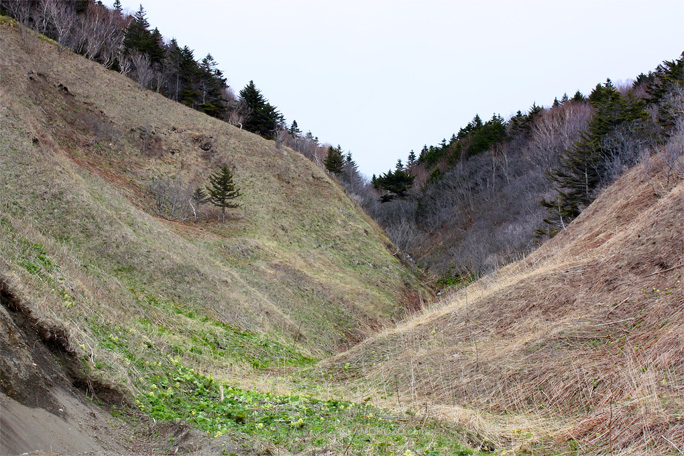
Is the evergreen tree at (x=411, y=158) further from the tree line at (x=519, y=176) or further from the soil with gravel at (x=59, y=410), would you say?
the soil with gravel at (x=59, y=410)

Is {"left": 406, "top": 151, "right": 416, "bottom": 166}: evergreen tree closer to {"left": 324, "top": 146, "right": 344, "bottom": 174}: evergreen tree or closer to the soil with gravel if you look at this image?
{"left": 324, "top": 146, "right": 344, "bottom": 174}: evergreen tree

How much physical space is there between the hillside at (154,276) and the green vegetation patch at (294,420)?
0.16 ft

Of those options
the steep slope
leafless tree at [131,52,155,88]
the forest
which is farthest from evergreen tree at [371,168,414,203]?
the steep slope

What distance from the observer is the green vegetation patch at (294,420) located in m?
5.34

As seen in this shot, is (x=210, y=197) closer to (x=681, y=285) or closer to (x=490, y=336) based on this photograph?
(x=490, y=336)

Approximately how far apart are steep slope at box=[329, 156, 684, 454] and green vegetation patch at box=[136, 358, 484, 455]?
0.83m

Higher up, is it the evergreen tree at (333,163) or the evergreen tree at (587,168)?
the evergreen tree at (333,163)

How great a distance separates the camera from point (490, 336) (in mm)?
9859

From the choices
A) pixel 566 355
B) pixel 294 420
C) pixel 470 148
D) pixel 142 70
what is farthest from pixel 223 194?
pixel 470 148

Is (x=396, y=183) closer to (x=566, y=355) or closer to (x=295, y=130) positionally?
(x=295, y=130)

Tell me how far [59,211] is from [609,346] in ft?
53.7

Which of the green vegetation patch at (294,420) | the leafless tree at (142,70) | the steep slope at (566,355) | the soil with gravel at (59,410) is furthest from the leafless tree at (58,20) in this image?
the green vegetation patch at (294,420)

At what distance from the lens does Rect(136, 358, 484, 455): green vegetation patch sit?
5.34 meters

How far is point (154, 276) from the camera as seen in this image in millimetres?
15414
